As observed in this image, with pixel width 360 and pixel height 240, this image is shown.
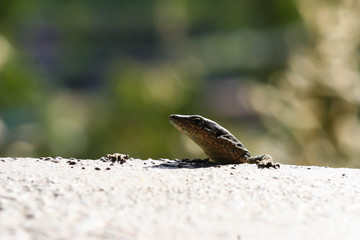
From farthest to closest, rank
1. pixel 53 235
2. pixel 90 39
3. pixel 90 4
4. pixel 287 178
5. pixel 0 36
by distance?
pixel 90 39 < pixel 90 4 < pixel 0 36 < pixel 287 178 < pixel 53 235

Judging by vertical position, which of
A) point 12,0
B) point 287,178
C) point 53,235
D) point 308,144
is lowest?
point 53,235

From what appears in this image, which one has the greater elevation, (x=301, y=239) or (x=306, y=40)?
(x=306, y=40)

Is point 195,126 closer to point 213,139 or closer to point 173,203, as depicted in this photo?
point 213,139

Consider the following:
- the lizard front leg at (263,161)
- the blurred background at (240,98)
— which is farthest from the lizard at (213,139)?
the blurred background at (240,98)

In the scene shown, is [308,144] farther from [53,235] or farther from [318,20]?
[53,235]

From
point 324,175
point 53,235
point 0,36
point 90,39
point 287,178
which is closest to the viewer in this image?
point 53,235

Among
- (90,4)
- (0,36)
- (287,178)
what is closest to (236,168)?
(287,178)

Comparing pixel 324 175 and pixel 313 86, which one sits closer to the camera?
pixel 324 175
